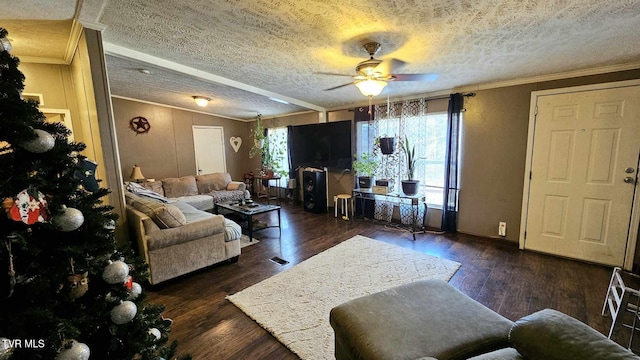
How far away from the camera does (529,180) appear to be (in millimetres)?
3199

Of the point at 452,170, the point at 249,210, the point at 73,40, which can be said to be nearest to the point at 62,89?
the point at 73,40

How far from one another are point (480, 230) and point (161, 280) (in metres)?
4.11

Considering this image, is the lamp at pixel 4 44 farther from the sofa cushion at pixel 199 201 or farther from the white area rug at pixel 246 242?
the sofa cushion at pixel 199 201

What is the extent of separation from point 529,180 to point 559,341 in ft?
9.68

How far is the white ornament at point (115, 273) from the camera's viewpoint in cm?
87

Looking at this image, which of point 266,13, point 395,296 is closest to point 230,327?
point 395,296

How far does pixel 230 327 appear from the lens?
6.37 feet

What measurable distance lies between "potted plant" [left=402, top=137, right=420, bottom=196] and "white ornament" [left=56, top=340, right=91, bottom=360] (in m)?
3.80

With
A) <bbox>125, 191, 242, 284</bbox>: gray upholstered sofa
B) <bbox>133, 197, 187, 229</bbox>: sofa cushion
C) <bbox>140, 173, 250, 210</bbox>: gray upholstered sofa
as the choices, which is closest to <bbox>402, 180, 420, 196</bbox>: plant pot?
<bbox>125, 191, 242, 284</bbox>: gray upholstered sofa

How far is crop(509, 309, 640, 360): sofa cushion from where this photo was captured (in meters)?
0.85

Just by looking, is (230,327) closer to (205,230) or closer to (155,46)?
(205,230)

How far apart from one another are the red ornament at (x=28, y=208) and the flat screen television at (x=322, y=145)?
171 inches

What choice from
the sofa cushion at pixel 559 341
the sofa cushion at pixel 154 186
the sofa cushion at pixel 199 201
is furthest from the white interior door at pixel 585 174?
the sofa cushion at pixel 154 186

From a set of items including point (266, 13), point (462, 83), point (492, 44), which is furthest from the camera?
point (462, 83)
